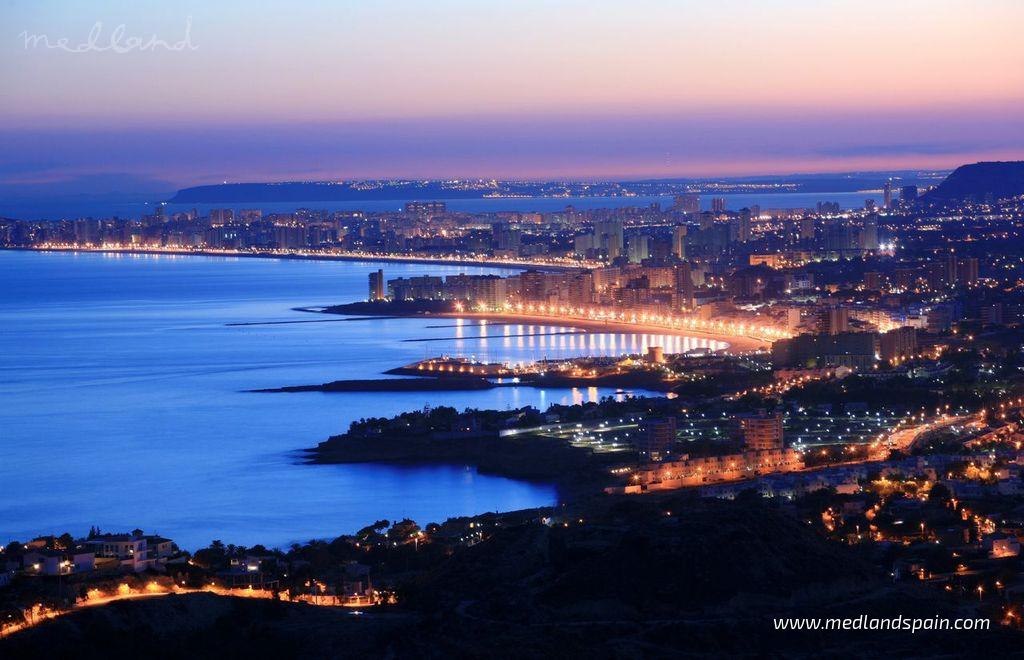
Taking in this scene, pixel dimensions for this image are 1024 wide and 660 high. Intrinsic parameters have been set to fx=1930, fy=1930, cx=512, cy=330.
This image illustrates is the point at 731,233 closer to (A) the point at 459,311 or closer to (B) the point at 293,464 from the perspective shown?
(A) the point at 459,311

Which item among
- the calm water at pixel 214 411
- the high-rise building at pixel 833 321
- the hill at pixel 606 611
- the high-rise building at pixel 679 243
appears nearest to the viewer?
the hill at pixel 606 611

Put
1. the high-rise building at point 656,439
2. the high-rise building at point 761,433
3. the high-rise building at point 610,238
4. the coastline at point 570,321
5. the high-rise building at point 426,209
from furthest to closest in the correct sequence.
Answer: the high-rise building at point 426,209, the high-rise building at point 610,238, the coastline at point 570,321, the high-rise building at point 761,433, the high-rise building at point 656,439

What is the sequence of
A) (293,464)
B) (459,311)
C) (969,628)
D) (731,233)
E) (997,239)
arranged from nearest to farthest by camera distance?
(969,628) < (293,464) < (459,311) < (997,239) < (731,233)

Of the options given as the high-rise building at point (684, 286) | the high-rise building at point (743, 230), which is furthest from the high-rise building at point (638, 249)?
the high-rise building at point (684, 286)

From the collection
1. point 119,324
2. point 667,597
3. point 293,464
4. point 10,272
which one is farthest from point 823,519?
point 10,272

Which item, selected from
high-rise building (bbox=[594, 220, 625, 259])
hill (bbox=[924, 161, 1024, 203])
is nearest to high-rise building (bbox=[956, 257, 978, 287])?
high-rise building (bbox=[594, 220, 625, 259])

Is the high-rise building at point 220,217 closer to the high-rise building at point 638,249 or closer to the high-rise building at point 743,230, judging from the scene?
the high-rise building at point 743,230

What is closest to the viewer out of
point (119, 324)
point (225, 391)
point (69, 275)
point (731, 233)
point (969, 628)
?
point (969, 628)
